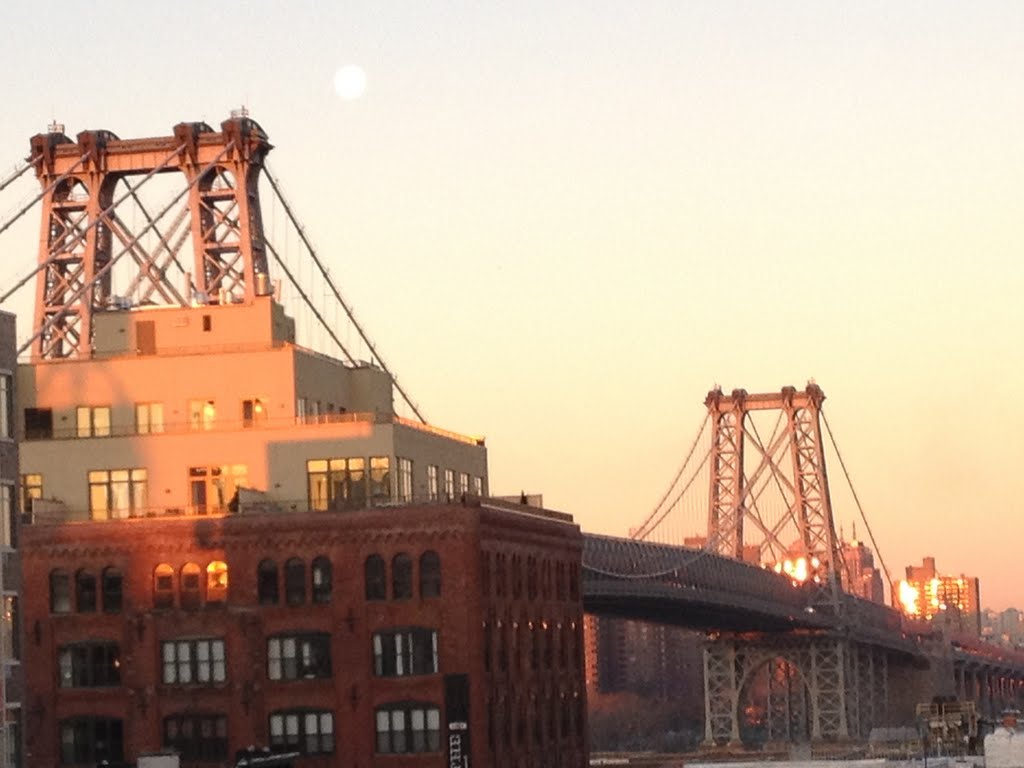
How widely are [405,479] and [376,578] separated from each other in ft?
27.9

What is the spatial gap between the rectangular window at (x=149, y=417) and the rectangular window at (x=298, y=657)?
1266 centimetres

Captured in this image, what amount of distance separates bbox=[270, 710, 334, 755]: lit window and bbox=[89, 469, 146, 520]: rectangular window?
1241cm

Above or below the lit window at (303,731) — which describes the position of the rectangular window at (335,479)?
above

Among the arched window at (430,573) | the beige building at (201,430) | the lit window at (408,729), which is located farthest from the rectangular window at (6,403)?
the beige building at (201,430)

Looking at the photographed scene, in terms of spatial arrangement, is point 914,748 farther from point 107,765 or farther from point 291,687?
point 107,765

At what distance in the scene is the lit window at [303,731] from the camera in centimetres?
12181

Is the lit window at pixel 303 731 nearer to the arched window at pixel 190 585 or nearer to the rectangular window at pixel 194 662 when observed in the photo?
the rectangular window at pixel 194 662

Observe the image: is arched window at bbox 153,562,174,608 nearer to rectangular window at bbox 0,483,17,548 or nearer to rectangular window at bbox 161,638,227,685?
rectangular window at bbox 161,638,227,685

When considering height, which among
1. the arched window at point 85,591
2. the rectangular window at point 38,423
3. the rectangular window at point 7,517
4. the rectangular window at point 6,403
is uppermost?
the rectangular window at point 38,423

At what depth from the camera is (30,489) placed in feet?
428

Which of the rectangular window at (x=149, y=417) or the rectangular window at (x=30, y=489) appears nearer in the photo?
the rectangular window at (x=30, y=489)

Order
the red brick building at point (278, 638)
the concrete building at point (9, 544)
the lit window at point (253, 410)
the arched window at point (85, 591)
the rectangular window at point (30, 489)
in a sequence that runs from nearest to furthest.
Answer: the concrete building at point (9, 544), the red brick building at point (278, 638), the arched window at point (85, 591), the rectangular window at point (30, 489), the lit window at point (253, 410)

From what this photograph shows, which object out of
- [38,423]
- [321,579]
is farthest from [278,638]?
[38,423]

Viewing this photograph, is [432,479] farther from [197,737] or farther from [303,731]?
[197,737]
